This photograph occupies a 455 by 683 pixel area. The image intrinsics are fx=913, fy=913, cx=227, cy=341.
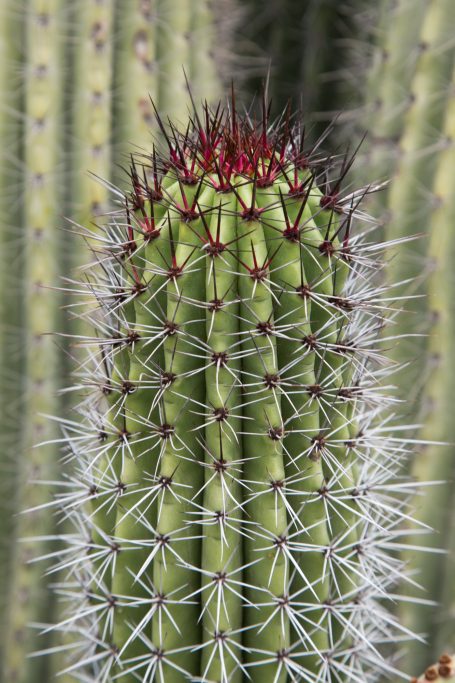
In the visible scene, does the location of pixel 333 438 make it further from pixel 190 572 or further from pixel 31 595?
pixel 31 595

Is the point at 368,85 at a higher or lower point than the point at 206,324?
higher

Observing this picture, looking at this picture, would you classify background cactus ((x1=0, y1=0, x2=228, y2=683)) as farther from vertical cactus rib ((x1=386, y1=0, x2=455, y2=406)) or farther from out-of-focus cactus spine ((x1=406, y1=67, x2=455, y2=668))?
out-of-focus cactus spine ((x1=406, y1=67, x2=455, y2=668))

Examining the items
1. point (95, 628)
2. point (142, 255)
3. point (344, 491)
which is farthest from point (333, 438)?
point (95, 628)

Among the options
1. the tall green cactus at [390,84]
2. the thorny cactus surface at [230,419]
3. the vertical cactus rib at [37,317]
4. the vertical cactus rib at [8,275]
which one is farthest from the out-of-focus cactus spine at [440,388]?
the vertical cactus rib at [8,275]

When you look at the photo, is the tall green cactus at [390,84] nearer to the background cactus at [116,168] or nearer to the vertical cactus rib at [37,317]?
the background cactus at [116,168]

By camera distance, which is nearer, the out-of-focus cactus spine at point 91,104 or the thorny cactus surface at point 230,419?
the thorny cactus surface at point 230,419

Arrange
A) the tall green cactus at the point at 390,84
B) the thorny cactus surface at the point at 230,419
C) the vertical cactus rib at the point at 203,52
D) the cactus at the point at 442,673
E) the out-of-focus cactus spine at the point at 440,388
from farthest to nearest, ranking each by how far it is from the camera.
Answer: the vertical cactus rib at the point at 203,52 < the tall green cactus at the point at 390,84 < the out-of-focus cactus spine at the point at 440,388 < the cactus at the point at 442,673 < the thorny cactus surface at the point at 230,419

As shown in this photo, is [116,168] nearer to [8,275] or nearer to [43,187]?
[43,187]
